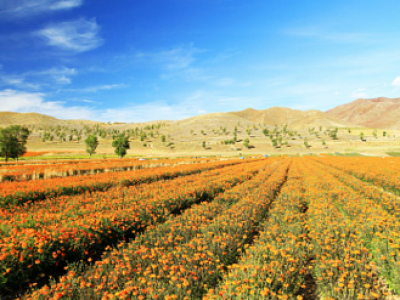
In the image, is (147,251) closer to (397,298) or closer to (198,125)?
(397,298)

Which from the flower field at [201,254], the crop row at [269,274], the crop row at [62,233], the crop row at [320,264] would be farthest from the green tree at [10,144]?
the crop row at [269,274]

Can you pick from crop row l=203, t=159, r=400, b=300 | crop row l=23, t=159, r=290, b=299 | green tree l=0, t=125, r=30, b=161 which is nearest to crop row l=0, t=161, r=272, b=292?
crop row l=23, t=159, r=290, b=299

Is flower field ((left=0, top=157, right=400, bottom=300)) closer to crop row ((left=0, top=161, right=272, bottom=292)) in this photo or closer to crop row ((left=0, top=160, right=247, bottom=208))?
crop row ((left=0, top=161, right=272, bottom=292))

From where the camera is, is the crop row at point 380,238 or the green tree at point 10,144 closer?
the crop row at point 380,238

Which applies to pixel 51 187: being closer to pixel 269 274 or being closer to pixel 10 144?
pixel 269 274

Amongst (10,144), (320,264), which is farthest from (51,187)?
(10,144)

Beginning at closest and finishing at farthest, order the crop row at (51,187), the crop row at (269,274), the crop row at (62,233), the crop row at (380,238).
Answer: the crop row at (269,274), the crop row at (380,238), the crop row at (62,233), the crop row at (51,187)

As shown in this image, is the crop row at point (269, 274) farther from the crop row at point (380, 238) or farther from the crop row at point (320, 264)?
the crop row at point (380, 238)

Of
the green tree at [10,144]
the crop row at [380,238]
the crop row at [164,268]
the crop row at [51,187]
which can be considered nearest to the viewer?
the crop row at [164,268]

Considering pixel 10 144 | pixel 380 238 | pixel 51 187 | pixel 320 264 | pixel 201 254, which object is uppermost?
pixel 10 144

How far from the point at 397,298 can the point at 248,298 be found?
11.5 ft

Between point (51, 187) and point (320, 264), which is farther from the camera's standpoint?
point (51, 187)

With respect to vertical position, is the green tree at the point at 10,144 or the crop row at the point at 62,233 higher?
the green tree at the point at 10,144

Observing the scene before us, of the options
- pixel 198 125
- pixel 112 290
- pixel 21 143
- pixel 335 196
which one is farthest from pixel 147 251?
pixel 198 125
